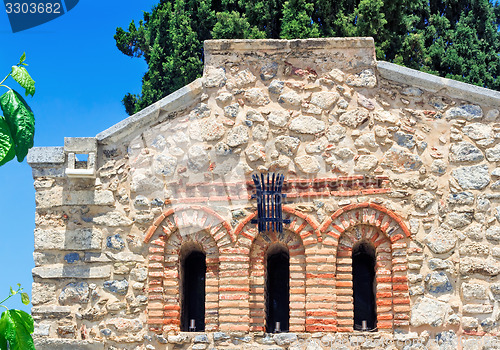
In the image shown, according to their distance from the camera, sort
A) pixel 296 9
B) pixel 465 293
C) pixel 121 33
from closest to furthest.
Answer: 1. pixel 465 293
2. pixel 296 9
3. pixel 121 33

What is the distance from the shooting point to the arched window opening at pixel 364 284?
10.9 metres

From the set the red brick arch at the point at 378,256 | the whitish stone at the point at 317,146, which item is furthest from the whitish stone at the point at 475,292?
the whitish stone at the point at 317,146

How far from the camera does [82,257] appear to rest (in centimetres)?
1099

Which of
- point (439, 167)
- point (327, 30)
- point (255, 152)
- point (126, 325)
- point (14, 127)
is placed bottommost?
point (126, 325)

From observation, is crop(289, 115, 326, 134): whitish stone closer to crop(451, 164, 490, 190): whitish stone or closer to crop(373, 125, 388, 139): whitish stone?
crop(373, 125, 388, 139): whitish stone

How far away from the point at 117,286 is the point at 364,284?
302 cm

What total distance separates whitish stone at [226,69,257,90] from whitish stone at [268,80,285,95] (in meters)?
0.25

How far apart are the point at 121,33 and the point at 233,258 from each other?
7.01 m

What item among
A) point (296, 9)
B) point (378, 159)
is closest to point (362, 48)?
point (378, 159)

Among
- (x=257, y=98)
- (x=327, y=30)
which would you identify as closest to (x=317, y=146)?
(x=257, y=98)

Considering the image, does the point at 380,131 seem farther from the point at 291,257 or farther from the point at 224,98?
the point at 224,98

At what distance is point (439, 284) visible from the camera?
34.2ft

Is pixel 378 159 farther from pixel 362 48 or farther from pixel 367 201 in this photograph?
pixel 362 48

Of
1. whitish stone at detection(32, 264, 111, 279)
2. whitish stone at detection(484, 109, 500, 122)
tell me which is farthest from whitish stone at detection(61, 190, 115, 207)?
whitish stone at detection(484, 109, 500, 122)
